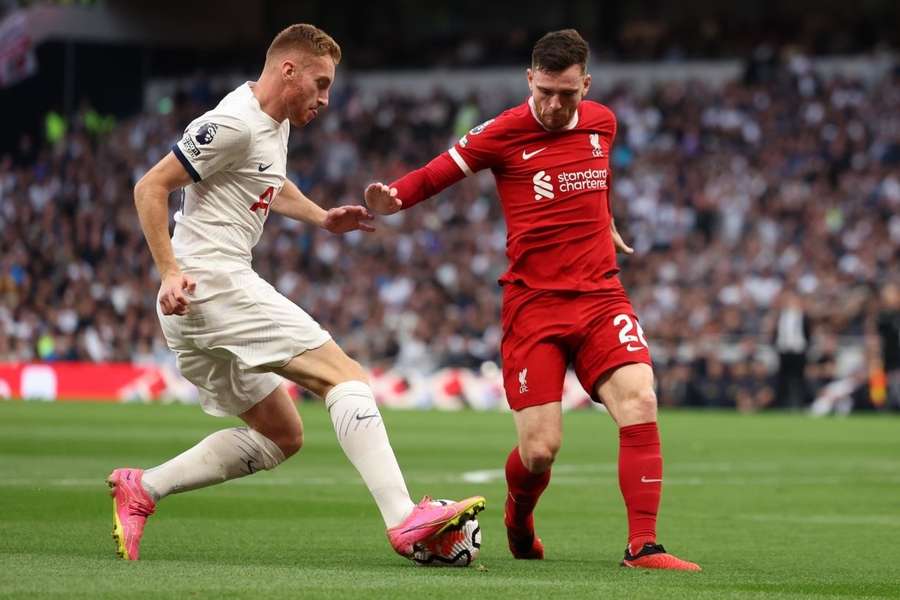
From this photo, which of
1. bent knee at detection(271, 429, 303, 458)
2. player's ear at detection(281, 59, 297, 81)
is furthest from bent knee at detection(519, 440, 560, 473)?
player's ear at detection(281, 59, 297, 81)

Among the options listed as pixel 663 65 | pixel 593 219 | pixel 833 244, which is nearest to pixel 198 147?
pixel 593 219

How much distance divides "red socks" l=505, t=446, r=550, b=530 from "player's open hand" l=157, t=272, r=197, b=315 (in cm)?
192

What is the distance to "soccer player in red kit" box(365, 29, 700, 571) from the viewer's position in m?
7.69

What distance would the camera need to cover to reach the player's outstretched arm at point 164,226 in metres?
6.82

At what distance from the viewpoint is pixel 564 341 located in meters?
7.87

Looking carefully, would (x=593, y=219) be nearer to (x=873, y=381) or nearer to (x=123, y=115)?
(x=873, y=381)

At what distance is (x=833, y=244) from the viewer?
30000 mm

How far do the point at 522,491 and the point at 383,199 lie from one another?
155cm

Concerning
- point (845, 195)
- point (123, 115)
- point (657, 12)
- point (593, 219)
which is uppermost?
point (657, 12)

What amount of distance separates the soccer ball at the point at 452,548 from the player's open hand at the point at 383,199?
1490 millimetres

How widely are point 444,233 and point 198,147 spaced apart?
1075 inches

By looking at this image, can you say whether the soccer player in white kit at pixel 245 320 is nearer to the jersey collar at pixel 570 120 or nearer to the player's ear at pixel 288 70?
the player's ear at pixel 288 70

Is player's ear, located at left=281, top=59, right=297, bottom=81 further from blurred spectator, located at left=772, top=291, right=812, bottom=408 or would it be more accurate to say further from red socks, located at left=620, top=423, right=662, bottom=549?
blurred spectator, located at left=772, top=291, right=812, bottom=408

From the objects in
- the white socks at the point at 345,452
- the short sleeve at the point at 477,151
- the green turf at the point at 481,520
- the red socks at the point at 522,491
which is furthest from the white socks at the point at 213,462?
the short sleeve at the point at 477,151
